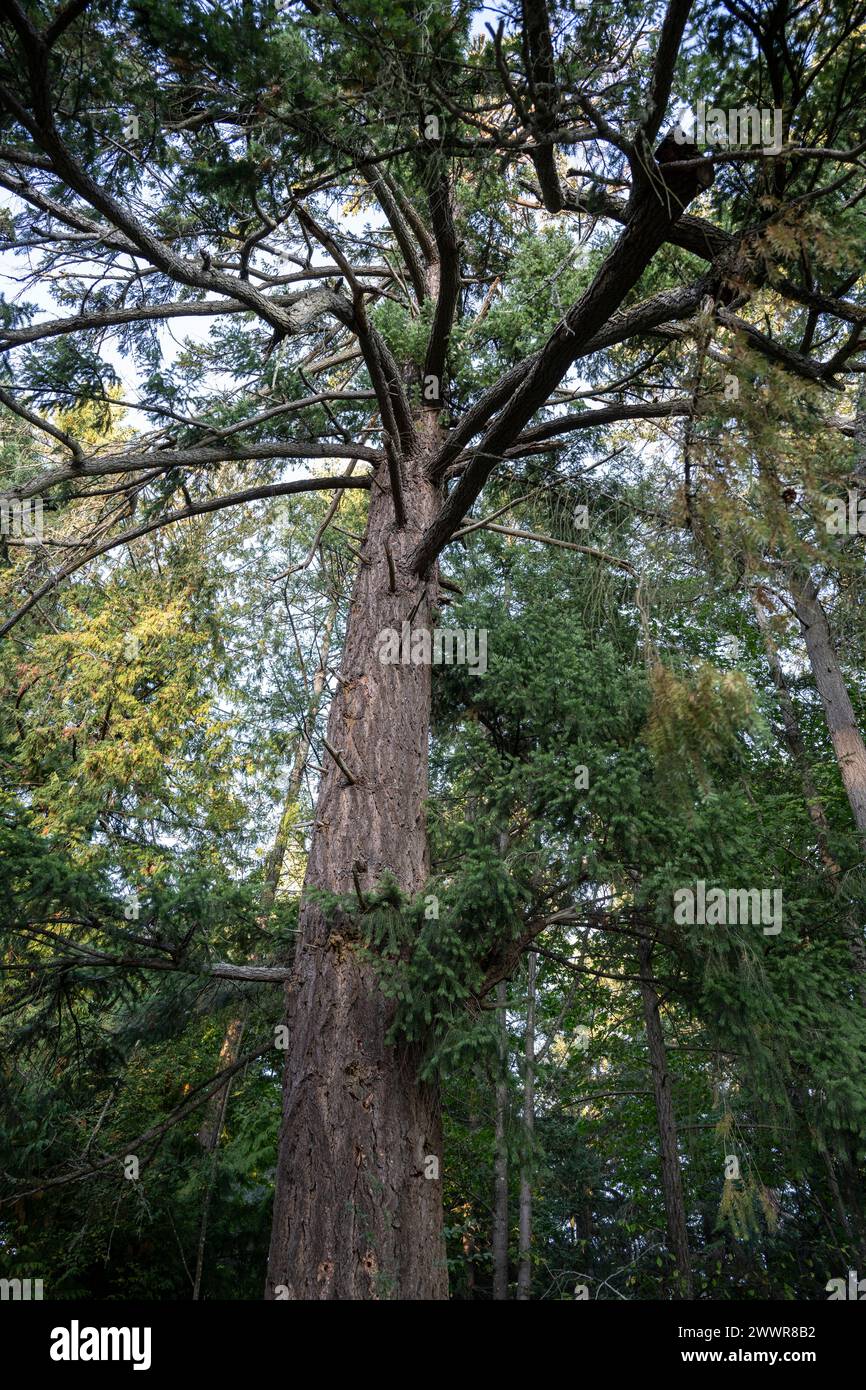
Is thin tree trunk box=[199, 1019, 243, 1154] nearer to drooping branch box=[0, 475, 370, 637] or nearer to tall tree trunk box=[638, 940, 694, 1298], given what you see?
tall tree trunk box=[638, 940, 694, 1298]

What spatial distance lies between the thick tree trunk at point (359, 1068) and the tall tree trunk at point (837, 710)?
5.65 metres

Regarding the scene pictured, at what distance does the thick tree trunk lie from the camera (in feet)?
13.3

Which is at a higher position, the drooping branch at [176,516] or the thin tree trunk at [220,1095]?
the drooping branch at [176,516]

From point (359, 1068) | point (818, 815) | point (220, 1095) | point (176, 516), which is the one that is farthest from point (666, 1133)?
point (176, 516)

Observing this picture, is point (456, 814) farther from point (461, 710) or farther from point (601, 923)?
point (601, 923)

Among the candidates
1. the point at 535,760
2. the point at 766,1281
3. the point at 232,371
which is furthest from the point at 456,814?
the point at 766,1281

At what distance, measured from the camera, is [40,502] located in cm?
505

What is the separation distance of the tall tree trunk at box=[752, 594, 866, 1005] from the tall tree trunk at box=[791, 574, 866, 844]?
1.34 feet

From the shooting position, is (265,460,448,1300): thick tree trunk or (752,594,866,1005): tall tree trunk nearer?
(265,460,448,1300): thick tree trunk

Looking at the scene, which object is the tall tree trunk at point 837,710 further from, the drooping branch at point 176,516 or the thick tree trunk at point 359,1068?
the drooping branch at point 176,516

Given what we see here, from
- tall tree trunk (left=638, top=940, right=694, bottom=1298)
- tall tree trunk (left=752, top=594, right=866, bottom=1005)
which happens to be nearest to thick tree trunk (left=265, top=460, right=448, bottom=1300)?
tall tree trunk (left=752, top=594, right=866, bottom=1005)

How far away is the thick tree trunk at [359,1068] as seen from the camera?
4.04m

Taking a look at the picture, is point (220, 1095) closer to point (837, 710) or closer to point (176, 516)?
point (176, 516)

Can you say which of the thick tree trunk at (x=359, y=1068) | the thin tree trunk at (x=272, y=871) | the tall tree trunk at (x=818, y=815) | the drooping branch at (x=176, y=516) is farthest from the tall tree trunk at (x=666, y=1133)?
the drooping branch at (x=176, y=516)
